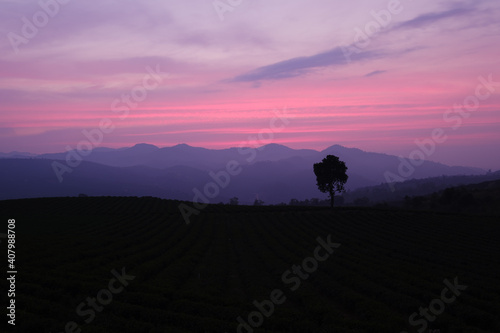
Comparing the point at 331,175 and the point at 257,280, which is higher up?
the point at 331,175

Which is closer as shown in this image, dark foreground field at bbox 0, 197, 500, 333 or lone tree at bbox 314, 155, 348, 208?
dark foreground field at bbox 0, 197, 500, 333

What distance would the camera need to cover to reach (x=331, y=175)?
7444cm

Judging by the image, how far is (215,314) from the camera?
1522cm

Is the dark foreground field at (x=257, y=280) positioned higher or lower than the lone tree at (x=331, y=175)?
lower

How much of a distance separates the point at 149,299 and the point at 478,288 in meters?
17.6

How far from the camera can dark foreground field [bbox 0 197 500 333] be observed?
47.4ft

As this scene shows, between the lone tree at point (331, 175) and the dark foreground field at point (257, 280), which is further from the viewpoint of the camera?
the lone tree at point (331, 175)

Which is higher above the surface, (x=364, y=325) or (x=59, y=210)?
(x=59, y=210)

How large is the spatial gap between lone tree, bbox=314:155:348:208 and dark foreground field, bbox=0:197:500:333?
30.1 meters

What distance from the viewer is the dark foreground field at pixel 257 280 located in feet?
47.4

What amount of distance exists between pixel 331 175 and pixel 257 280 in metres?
55.1

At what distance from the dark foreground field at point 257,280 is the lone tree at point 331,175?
30.1 meters

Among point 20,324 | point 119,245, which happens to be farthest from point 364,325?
point 119,245

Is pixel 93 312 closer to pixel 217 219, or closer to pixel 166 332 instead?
pixel 166 332
